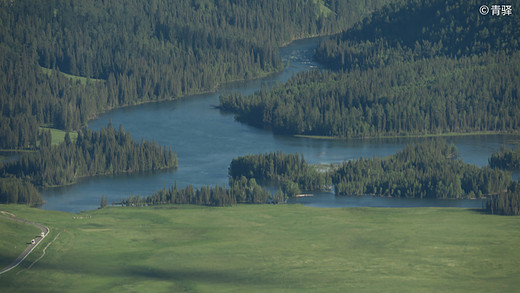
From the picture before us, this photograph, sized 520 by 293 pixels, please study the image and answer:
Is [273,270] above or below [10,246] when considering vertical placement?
below

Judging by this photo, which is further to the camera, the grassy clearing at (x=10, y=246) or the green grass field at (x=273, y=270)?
the grassy clearing at (x=10, y=246)

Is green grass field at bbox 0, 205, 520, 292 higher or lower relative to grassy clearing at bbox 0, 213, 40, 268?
lower

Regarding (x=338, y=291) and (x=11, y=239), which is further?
(x=11, y=239)

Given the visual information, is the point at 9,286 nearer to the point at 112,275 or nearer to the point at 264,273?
the point at 112,275

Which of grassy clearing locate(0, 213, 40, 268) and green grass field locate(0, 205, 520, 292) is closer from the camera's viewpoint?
green grass field locate(0, 205, 520, 292)

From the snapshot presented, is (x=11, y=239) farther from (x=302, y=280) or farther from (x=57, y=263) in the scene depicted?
(x=302, y=280)

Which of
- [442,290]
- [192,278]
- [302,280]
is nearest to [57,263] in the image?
[192,278]

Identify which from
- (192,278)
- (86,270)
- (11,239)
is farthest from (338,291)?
(11,239)

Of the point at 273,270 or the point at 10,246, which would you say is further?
the point at 10,246

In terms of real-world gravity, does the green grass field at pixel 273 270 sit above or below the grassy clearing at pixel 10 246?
below
